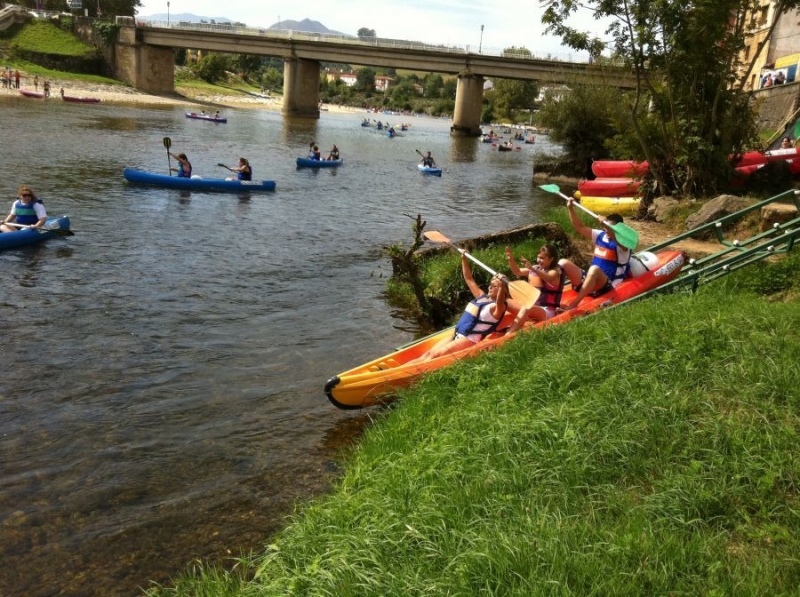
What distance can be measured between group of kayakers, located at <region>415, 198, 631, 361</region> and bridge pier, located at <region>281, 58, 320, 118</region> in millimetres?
60128

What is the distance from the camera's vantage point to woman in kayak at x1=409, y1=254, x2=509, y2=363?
7559 mm

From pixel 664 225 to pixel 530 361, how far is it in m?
11.1

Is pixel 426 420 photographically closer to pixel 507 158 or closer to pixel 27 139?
pixel 27 139

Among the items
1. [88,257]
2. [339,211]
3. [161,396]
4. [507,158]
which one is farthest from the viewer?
[507,158]

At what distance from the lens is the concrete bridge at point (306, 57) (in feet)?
190

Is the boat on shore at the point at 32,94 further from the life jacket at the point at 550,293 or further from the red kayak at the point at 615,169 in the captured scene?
the life jacket at the point at 550,293

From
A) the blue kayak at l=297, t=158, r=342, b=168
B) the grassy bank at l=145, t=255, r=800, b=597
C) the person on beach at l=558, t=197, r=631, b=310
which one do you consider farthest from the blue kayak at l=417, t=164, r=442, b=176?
the grassy bank at l=145, t=255, r=800, b=597

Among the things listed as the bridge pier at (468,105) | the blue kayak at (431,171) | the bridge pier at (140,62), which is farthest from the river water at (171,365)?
the bridge pier at (140,62)

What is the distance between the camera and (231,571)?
15.2ft

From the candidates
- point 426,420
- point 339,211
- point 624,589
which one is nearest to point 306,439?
point 426,420

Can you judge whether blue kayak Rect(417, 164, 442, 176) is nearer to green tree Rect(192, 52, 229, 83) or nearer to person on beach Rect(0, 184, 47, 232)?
person on beach Rect(0, 184, 47, 232)

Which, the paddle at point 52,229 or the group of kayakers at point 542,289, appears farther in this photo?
the paddle at point 52,229

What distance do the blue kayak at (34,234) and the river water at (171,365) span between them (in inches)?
11.6

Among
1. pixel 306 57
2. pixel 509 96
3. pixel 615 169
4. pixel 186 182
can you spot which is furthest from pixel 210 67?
pixel 615 169
